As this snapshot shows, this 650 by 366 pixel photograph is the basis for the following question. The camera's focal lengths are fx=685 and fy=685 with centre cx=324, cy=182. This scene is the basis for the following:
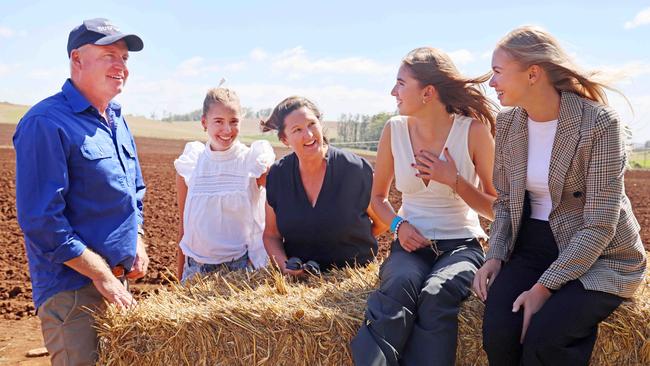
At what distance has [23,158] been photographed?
3.03 metres

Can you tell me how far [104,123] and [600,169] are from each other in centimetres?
233

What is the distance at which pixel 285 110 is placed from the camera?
392 cm

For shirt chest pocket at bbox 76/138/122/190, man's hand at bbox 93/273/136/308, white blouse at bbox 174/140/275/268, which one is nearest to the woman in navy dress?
white blouse at bbox 174/140/275/268

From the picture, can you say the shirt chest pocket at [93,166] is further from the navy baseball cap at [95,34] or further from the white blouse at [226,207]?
the white blouse at [226,207]

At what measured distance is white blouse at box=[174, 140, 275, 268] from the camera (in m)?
4.12

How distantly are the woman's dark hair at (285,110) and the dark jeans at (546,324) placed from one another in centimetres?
154

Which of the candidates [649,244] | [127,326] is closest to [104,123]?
[127,326]

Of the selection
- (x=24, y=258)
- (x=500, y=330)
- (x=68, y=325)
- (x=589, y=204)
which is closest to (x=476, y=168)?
(x=589, y=204)

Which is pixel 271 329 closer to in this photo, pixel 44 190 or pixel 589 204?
pixel 44 190

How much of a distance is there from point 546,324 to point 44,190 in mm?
2189

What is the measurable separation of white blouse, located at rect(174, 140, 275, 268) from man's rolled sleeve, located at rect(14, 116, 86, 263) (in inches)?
44.7

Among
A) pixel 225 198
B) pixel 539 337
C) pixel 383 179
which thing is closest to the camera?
pixel 539 337

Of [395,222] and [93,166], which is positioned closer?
[93,166]

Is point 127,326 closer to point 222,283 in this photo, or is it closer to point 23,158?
point 222,283
